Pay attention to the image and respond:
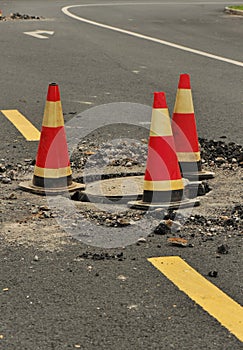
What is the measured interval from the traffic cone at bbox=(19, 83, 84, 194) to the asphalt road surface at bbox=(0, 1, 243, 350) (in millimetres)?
1119

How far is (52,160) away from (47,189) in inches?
9.1

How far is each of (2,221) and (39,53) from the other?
31.6 ft

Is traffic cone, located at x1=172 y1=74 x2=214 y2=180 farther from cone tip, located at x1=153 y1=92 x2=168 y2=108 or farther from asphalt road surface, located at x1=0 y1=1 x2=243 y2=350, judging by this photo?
asphalt road surface, located at x1=0 y1=1 x2=243 y2=350

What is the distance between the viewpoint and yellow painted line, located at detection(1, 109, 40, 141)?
906cm

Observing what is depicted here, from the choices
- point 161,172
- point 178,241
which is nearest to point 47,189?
point 161,172

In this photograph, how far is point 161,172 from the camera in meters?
6.51

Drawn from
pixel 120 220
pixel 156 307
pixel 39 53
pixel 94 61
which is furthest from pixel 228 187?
pixel 39 53

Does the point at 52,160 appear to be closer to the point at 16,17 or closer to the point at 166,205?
the point at 166,205

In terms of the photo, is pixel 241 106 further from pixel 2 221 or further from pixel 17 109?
pixel 2 221

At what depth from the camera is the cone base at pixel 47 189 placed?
690cm

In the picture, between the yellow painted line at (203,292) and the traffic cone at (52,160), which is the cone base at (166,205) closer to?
the traffic cone at (52,160)

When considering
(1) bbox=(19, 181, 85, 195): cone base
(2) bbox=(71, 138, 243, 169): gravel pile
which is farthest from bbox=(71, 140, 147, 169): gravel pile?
(1) bbox=(19, 181, 85, 195): cone base

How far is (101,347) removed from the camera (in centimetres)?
414

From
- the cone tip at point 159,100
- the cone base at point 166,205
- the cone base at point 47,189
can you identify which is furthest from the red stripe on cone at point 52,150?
the cone tip at point 159,100
